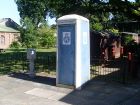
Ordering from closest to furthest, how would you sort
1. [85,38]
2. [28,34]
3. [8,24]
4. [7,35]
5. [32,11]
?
[85,38] → [28,34] → [7,35] → [8,24] → [32,11]

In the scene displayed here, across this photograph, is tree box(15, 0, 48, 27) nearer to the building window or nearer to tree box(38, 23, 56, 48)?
the building window

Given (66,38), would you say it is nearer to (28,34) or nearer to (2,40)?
(28,34)

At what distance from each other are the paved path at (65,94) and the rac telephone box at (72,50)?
0.43 m

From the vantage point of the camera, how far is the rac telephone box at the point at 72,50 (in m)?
11.0

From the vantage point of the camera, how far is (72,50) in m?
11.1

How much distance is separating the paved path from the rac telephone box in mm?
430

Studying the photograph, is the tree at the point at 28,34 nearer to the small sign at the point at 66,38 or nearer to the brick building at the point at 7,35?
the brick building at the point at 7,35

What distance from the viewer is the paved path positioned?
9.45 metres

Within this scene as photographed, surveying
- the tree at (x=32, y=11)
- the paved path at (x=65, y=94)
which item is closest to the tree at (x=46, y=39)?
the tree at (x=32, y=11)

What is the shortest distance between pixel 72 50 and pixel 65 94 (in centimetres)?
172

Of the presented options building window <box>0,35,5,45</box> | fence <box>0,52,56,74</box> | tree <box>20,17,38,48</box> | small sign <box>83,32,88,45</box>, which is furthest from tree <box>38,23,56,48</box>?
small sign <box>83,32,88,45</box>

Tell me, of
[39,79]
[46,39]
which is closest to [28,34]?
[46,39]

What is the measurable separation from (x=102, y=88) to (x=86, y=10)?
35.0 feet

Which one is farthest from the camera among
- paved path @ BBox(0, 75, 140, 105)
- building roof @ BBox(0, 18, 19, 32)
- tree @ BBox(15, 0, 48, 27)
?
tree @ BBox(15, 0, 48, 27)
